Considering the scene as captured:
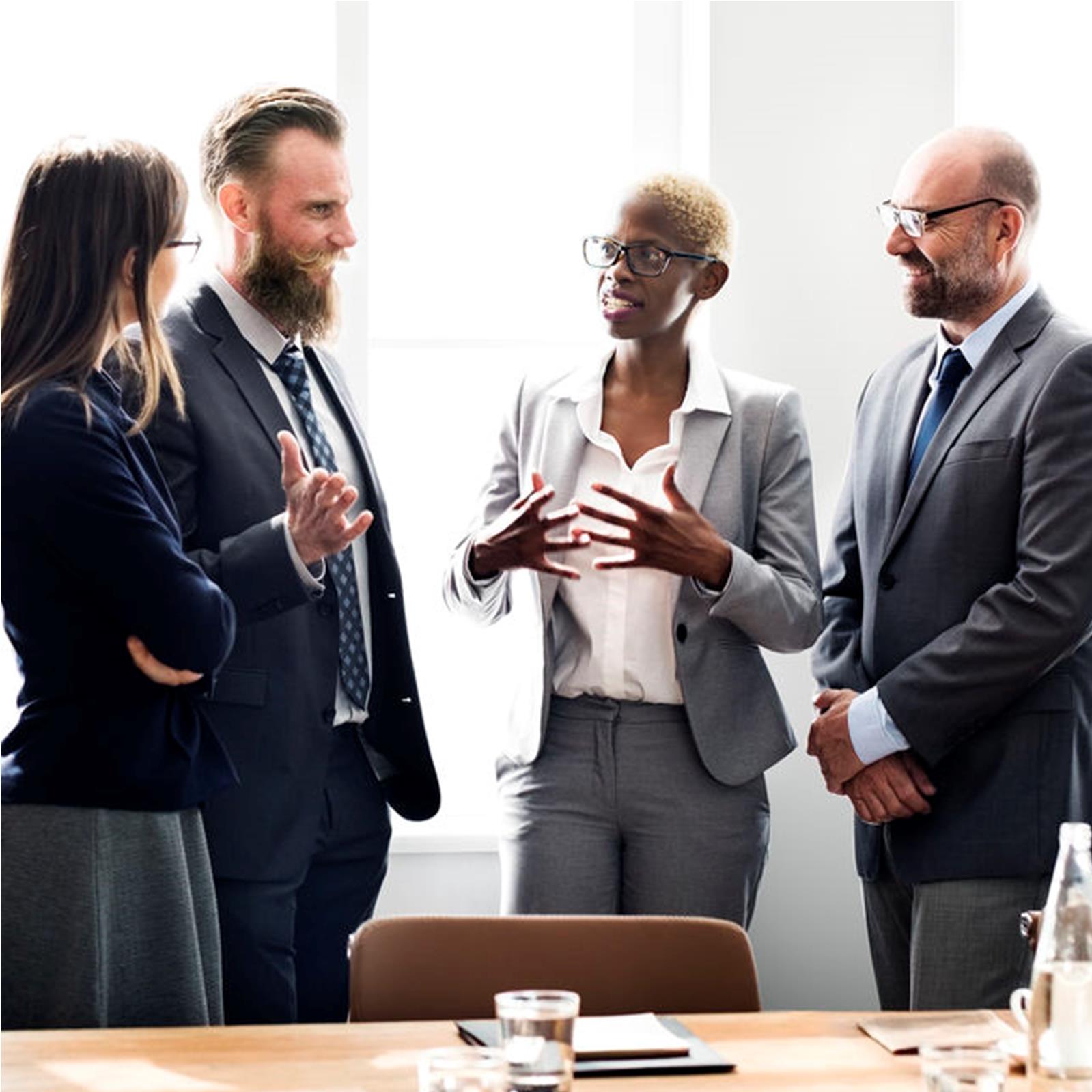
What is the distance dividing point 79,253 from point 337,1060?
48.6 inches

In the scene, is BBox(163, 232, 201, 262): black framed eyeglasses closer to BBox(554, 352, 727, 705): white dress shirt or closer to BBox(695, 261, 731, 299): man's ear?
BBox(554, 352, 727, 705): white dress shirt

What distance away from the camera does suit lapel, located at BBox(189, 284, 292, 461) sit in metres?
3.02

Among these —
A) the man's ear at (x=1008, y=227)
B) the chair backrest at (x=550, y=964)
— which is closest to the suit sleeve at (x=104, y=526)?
the chair backrest at (x=550, y=964)

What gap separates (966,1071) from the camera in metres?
1.54

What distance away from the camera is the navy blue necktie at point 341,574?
3.05m

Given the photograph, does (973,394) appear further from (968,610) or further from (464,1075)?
(464,1075)

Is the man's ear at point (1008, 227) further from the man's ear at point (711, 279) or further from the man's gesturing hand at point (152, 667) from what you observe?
the man's gesturing hand at point (152, 667)

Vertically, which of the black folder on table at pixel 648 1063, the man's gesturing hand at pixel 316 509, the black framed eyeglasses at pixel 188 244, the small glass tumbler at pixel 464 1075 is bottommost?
the black folder on table at pixel 648 1063

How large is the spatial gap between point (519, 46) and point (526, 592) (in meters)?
1.59

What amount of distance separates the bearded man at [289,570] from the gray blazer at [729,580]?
0.81 ft

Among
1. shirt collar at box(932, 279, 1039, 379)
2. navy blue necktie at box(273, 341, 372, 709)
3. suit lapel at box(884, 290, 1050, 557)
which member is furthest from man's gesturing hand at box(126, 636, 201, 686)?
shirt collar at box(932, 279, 1039, 379)

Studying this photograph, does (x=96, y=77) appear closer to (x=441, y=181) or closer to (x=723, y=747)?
(x=441, y=181)

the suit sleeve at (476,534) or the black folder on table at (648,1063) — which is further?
the suit sleeve at (476,534)

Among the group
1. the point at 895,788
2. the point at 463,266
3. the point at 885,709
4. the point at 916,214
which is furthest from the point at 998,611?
the point at 463,266
